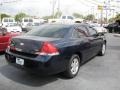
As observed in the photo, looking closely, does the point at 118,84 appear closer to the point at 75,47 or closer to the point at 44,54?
the point at 75,47

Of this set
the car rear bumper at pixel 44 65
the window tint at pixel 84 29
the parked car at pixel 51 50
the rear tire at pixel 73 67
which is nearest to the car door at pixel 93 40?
the window tint at pixel 84 29

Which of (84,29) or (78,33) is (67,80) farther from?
(84,29)

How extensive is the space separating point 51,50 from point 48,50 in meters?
0.08

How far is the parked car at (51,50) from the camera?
17.3ft

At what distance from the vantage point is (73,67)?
6188 mm

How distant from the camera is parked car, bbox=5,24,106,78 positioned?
17.3 feet

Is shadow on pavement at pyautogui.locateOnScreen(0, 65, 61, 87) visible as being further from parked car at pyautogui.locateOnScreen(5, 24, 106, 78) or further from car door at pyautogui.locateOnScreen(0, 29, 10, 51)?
car door at pyautogui.locateOnScreen(0, 29, 10, 51)

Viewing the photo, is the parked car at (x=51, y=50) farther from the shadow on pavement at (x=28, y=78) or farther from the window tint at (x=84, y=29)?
the shadow on pavement at (x=28, y=78)

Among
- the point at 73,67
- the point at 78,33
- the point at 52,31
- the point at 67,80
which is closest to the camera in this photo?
the point at 67,80

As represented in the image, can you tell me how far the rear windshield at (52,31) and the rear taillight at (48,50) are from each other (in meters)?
0.71

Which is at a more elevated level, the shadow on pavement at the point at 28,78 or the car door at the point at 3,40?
the car door at the point at 3,40

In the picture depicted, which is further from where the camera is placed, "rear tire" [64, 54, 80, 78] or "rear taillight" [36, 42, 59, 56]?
"rear tire" [64, 54, 80, 78]

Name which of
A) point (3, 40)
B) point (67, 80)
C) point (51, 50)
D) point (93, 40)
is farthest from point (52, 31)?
point (3, 40)

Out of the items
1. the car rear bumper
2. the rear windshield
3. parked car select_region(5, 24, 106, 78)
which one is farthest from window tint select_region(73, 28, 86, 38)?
the car rear bumper
